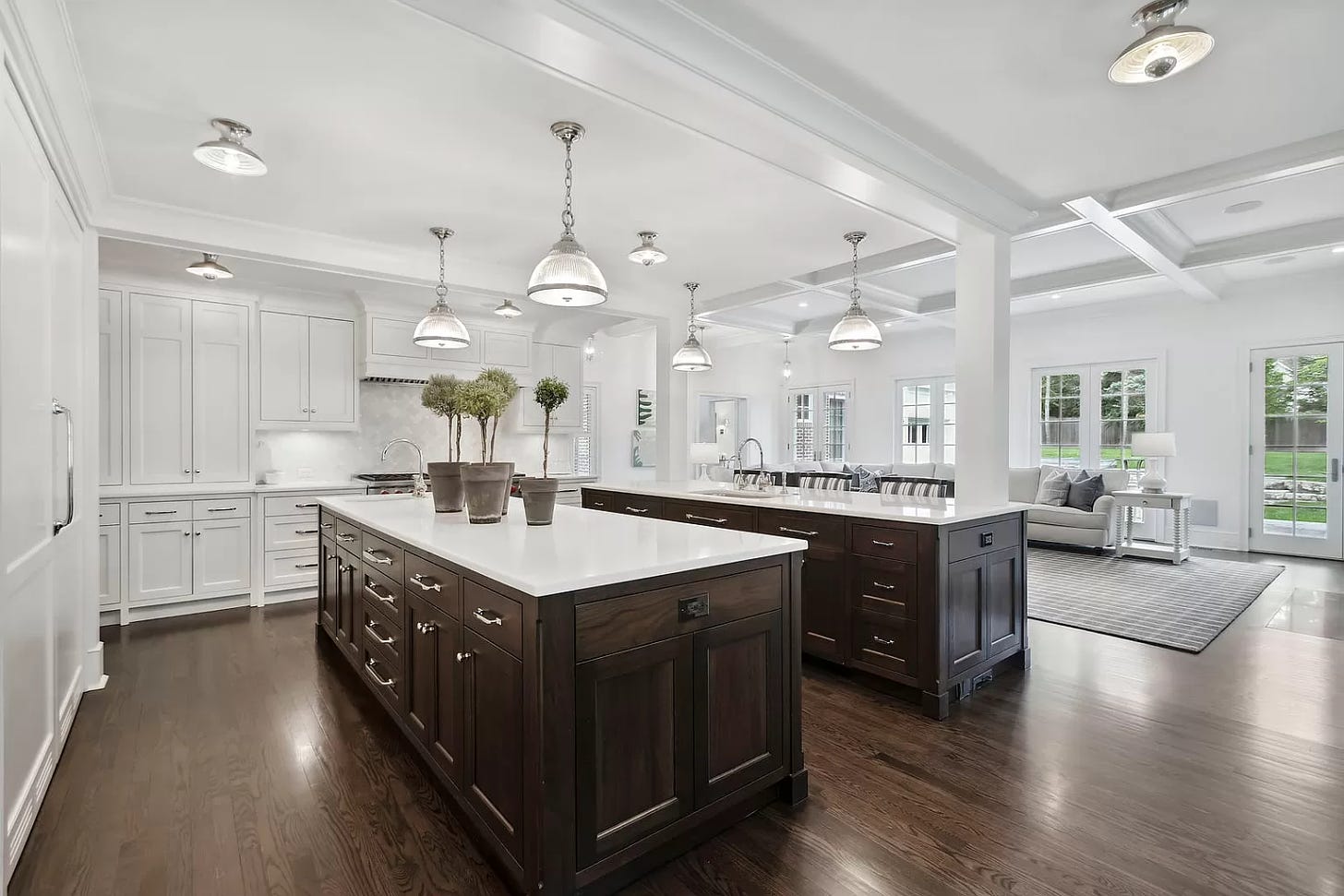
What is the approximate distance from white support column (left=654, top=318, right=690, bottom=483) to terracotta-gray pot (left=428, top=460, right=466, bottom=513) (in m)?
3.03

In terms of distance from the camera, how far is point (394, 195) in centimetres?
354

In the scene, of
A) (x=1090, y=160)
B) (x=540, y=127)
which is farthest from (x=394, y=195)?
(x=1090, y=160)

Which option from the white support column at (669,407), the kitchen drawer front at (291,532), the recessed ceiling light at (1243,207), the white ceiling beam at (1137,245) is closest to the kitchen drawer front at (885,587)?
the white ceiling beam at (1137,245)


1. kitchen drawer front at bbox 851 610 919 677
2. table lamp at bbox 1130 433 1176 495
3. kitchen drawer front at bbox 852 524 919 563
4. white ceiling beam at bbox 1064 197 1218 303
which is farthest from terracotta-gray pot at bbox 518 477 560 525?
table lamp at bbox 1130 433 1176 495

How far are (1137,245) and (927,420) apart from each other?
464 cm

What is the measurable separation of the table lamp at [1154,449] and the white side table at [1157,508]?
0.34 feet

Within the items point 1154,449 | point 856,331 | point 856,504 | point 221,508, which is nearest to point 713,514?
point 856,504

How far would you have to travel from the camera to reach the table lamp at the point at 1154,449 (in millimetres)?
6465

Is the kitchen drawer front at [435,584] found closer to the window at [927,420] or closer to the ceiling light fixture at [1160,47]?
the ceiling light fixture at [1160,47]

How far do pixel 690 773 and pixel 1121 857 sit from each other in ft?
4.22

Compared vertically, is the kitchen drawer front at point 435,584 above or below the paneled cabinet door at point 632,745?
above

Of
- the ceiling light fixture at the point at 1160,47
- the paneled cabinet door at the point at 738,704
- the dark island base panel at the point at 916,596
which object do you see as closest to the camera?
the paneled cabinet door at the point at 738,704

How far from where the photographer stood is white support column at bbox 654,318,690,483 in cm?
606

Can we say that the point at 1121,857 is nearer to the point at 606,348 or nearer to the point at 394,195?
the point at 394,195
